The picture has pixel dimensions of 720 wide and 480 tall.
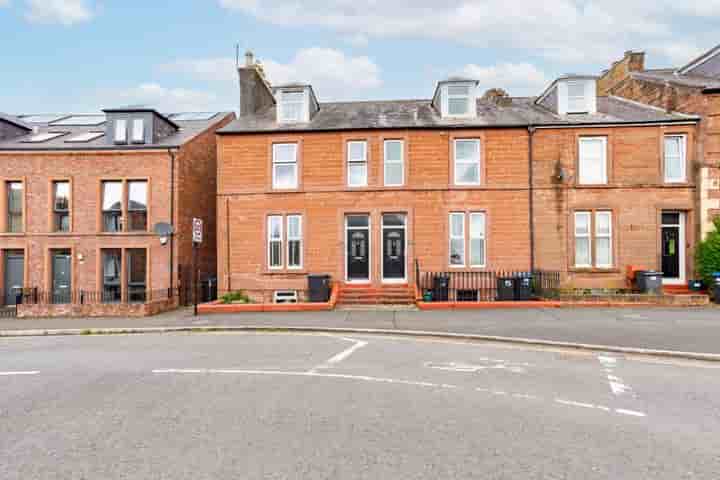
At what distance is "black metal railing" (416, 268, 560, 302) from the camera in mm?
17750

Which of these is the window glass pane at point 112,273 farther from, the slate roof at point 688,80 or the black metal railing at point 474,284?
the slate roof at point 688,80

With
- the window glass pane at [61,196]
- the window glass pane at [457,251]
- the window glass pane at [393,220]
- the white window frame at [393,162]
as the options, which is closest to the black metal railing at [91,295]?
the window glass pane at [61,196]

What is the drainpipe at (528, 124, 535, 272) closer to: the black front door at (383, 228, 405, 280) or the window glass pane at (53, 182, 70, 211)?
the black front door at (383, 228, 405, 280)

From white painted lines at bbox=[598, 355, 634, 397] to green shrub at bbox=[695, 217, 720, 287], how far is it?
11.2 metres

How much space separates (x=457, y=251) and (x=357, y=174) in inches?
198

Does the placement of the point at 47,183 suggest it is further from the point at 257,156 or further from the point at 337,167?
the point at 337,167

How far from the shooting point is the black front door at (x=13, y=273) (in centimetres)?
1997

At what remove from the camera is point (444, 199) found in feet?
61.9

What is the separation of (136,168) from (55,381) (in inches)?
565

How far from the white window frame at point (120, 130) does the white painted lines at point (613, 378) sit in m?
19.7

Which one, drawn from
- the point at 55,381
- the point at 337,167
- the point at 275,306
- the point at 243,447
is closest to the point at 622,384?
the point at 243,447

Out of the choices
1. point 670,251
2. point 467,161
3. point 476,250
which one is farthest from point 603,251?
point 467,161

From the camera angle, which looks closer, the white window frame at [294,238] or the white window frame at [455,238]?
the white window frame at [455,238]

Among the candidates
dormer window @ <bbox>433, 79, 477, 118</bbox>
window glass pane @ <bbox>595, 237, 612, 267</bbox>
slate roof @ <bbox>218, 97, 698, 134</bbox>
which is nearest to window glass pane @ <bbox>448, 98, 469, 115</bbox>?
dormer window @ <bbox>433, 79, 477, 118</bbox>
